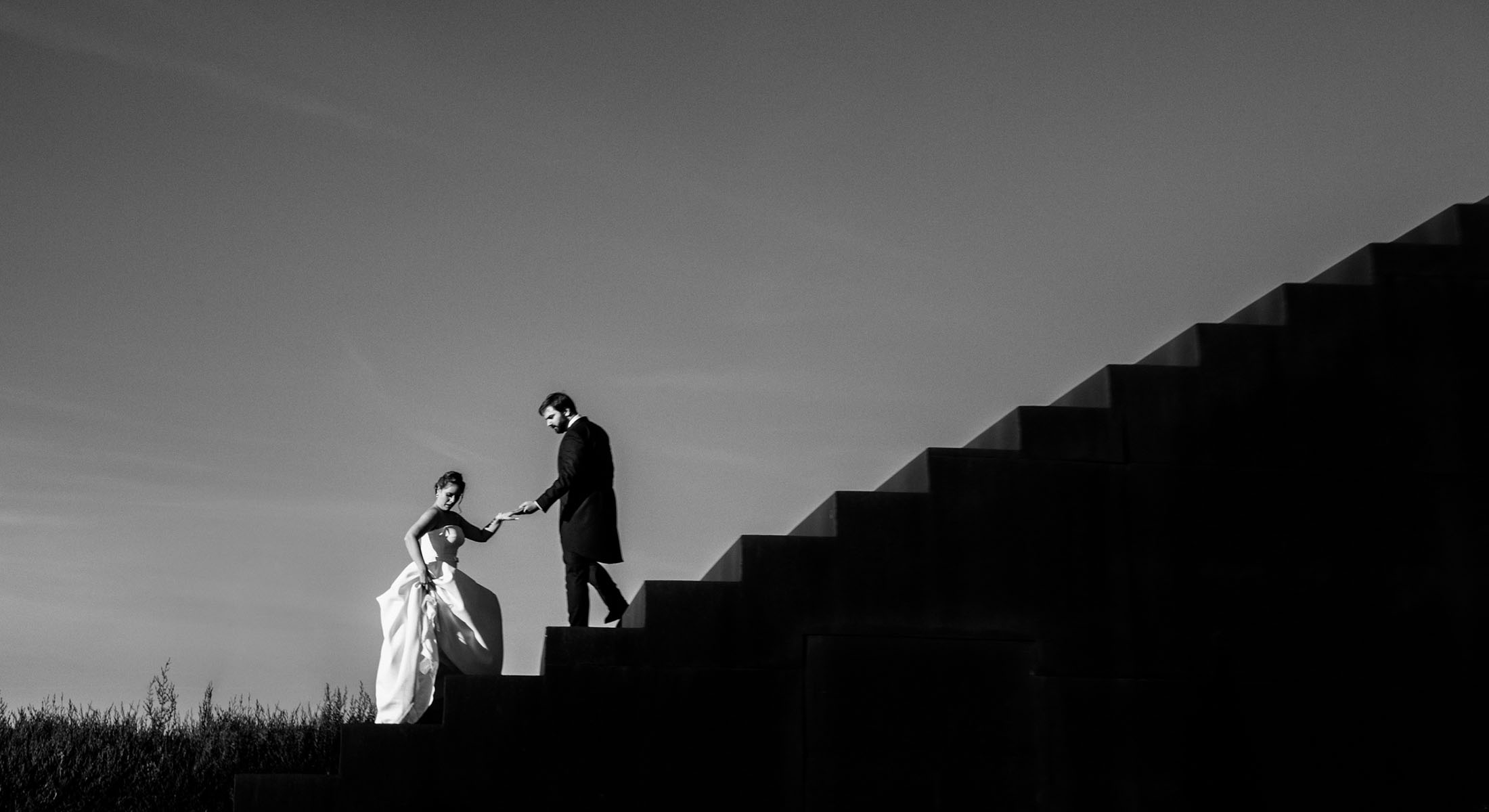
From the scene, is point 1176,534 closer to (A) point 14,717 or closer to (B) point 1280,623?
(B) point 1280,623

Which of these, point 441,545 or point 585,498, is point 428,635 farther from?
point 585,498

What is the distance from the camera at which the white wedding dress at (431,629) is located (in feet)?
29.0

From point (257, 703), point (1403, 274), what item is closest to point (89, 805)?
point (257, 703)

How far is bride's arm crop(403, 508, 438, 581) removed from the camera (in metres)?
9.18

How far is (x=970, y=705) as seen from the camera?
25.9 ft

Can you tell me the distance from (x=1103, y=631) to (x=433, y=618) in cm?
417

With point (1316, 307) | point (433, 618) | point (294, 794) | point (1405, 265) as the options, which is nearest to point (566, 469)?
point (433, 618)

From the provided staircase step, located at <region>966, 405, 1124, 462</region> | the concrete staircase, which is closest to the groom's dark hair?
the concrete staircase

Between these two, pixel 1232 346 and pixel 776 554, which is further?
pixel 1232 346

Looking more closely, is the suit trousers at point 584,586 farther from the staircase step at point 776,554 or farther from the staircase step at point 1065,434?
the staircase step at point 1065,434

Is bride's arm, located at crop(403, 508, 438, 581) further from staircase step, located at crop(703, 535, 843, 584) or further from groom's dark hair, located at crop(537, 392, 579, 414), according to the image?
staircase step, located at crop(703, 535, 843, 584)

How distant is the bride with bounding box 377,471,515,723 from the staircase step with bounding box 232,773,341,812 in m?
1.17

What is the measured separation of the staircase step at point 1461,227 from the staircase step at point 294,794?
24.3 feet

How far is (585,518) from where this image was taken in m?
8.97
